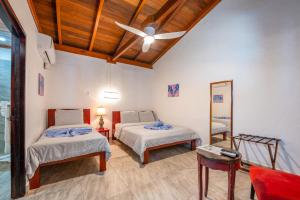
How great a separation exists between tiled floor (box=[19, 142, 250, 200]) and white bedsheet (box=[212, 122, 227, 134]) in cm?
90

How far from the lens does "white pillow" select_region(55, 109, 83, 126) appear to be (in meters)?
3.79

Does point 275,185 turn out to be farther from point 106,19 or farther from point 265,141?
point 106,19

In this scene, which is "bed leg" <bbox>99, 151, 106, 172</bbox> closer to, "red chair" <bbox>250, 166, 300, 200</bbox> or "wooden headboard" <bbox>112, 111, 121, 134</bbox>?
"wooden headboard" <bbox>112, 111, 121, 134</bbox>

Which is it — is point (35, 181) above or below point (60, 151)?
below

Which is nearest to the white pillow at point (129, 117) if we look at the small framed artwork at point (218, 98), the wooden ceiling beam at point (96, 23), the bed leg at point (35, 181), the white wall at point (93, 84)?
the white wall at point (93, 84)

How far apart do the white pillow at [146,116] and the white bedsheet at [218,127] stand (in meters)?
2.24

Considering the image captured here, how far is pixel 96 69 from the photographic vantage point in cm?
462

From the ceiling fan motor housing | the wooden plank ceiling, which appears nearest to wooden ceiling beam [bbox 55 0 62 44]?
the wooden plank ceiling

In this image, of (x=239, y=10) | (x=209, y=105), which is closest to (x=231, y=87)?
Answer: (x=209, y=105)

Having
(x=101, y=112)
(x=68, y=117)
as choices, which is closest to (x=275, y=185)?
(x=101, y=112)

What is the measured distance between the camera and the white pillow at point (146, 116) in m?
4.98

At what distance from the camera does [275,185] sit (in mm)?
1335

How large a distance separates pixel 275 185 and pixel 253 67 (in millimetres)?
2193

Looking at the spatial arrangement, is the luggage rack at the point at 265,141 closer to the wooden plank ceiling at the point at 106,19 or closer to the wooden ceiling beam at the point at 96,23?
the wooden plank ceiling at the point at 106,19
